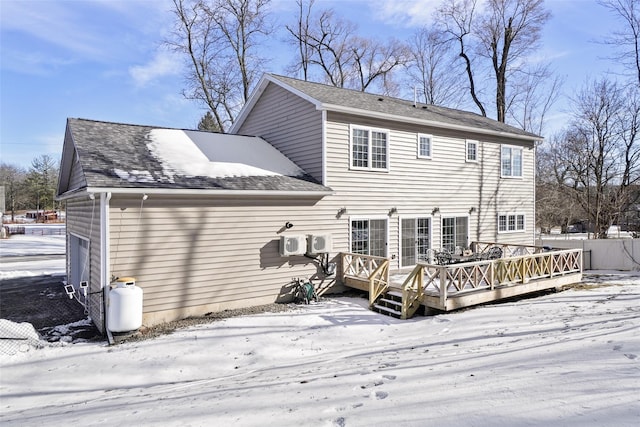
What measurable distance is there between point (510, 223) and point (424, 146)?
19.0 ft

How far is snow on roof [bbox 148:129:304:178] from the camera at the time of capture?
31.3 feet

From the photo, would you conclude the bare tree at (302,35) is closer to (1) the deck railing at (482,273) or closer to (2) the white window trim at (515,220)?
(2) the white window trim at (515,220)

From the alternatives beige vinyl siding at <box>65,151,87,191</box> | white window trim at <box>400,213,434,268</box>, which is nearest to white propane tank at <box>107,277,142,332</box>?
beige vinyl siding at <box>65,151,87,191</box>

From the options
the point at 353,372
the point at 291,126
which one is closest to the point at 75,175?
the point at 291,126

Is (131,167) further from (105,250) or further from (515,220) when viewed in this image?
(515,220)

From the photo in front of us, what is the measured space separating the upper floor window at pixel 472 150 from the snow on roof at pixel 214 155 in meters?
6.69

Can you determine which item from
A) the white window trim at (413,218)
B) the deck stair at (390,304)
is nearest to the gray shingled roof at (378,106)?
the white window trim at (413,218)

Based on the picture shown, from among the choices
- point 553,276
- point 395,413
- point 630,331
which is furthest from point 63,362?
point 553,276

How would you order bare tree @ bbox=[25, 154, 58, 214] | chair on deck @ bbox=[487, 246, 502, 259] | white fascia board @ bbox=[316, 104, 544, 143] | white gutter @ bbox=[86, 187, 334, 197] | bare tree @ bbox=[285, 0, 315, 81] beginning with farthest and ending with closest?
1. bare tree @ bbox=[25, 154, 58, 214]
2. bare tree @ bbox=[285, 0, 315, 81]
3. chair on deck @ bbox=[487, 246, 502, 259]
4. white fascia board @ bbox=[316, 104, 544, 143]
5. white gutter @ bbox=[86, 187, 334, 197]

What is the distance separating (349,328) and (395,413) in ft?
14.0

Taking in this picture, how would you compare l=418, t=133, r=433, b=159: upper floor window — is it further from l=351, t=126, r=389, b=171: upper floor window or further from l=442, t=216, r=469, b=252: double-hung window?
l=442, t=216, r=469, b=252: double-hung window

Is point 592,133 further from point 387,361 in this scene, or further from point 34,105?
point 34,105

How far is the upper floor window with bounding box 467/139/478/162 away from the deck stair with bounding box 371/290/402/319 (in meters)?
6.96

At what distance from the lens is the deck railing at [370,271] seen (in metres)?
9.64
